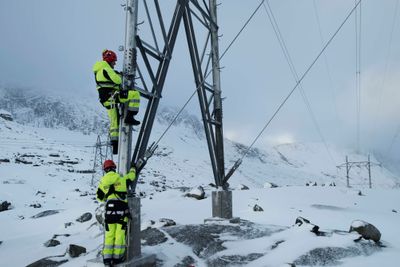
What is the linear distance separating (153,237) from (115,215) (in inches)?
93.0

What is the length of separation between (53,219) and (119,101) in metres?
11.1

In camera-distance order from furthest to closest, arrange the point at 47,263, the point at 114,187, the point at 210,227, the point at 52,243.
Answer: the point at 52,243 → the point at 210,227 → the point at 47,263 → the point at 114,187

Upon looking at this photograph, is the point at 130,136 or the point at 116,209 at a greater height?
the point at 130,136

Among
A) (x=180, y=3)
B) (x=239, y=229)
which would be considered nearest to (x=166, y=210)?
(x=239, y=229)

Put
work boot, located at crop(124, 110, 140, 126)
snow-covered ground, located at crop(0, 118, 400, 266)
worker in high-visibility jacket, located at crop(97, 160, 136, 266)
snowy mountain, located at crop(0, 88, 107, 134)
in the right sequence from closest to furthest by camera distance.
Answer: worker in high-visibility jacket, located at crop(97, 160, 136, 266) < work boot, located at crop(124, 110, 140, 126) < snow-covered ground, located at crop(0, 118, 400, 266) < snowy mountain, located at crop(0, 88, 107, 134)

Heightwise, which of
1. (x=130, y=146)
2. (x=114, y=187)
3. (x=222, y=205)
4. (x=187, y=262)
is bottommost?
(x=187, y=262)

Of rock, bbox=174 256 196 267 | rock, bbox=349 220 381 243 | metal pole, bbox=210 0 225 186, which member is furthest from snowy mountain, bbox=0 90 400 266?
metal pole, bbox=210 0 225 186

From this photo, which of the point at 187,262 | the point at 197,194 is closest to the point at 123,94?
the point at 187,262

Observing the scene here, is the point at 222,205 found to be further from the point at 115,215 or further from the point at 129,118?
the point at 129,118

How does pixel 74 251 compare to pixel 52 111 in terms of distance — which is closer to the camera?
pixel 74 251

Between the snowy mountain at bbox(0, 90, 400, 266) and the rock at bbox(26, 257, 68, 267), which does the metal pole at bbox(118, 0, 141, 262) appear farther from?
the rock at bbox(26, 257, 68, 267)

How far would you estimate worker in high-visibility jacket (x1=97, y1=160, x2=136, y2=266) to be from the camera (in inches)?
211

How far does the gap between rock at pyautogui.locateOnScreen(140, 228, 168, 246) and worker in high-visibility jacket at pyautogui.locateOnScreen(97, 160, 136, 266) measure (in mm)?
1752

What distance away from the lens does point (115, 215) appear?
5477 millimetres
